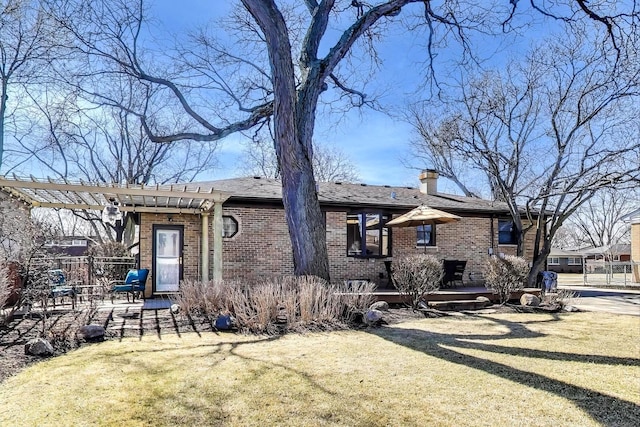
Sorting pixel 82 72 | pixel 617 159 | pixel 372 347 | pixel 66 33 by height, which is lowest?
pixel 372 347

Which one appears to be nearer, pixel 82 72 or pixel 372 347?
pixel 372 347

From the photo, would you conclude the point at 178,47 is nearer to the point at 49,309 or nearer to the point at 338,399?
the point at 49,309

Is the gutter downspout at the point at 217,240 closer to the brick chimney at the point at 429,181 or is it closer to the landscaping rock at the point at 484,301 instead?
the landscaping rock at the point at 484,301

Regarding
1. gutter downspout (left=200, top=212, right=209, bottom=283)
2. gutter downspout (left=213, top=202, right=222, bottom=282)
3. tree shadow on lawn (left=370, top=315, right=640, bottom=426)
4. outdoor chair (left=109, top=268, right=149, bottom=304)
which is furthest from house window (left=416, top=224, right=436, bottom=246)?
outdoor chair (left=109, top=268, right=149, bottom=304)

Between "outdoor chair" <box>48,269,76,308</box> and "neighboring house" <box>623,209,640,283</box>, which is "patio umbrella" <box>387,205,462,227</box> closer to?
"outdoor chair" <box>48,269,76,308</box>

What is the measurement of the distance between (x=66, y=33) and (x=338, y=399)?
11434mm

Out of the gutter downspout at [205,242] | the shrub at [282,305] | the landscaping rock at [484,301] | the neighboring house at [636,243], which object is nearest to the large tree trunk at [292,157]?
the shrub at [282,305]

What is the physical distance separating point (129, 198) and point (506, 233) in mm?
13305

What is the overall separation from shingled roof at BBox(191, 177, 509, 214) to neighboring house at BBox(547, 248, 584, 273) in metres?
28.4

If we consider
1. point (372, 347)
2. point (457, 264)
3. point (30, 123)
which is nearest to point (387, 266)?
point (457, 264)

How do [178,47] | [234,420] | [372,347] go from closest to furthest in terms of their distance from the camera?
[234,420]
[372,347]
[178,47]

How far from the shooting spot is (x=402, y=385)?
479cm

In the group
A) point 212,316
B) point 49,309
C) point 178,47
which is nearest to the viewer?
point 212,316

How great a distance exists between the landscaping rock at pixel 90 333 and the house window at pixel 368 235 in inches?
345
